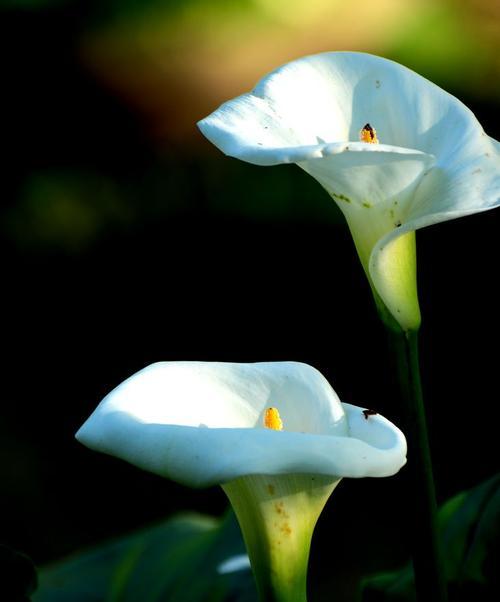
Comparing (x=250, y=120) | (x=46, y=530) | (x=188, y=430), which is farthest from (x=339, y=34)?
(x=188, y=430)

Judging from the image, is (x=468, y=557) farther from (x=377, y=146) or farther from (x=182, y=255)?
(x=182, y=255)

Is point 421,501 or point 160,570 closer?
point 421,501

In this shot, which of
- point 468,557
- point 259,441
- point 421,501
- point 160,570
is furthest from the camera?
point 160,570

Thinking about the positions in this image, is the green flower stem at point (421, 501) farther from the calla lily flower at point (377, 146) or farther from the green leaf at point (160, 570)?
the green leaf at point (160, 570)

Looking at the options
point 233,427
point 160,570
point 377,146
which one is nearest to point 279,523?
point 233,427

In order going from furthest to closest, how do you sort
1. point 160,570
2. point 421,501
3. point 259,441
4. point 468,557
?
point 160,570 → point 468,557 → point 421,501 → point 259,441
